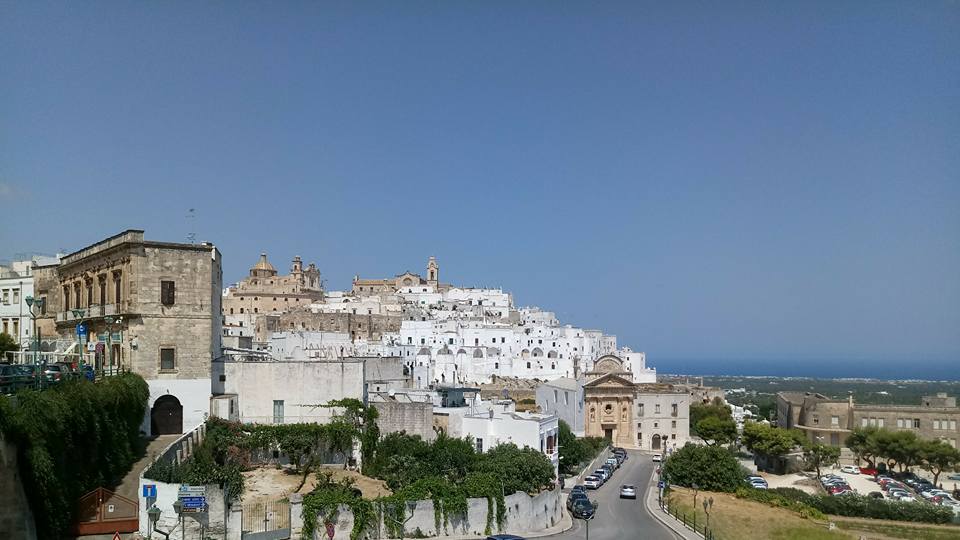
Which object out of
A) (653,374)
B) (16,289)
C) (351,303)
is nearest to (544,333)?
(653,374)

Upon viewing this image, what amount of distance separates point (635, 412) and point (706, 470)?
23.6 metres

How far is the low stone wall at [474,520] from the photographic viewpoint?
791 inches

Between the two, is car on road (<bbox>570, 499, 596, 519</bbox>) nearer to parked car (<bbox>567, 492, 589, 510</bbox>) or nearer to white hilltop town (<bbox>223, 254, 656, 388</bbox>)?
parked car (<bbox>567, 492, 589, 510</bbox>)

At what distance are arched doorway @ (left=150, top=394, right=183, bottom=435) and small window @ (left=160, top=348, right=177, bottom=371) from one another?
94 cm

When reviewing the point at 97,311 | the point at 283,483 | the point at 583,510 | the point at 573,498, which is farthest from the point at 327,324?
the point at 283,483

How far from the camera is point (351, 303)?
10925 cm

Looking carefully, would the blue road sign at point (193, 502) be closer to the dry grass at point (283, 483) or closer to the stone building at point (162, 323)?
the dry grass at point (283, 483)

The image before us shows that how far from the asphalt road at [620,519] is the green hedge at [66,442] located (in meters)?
12.9

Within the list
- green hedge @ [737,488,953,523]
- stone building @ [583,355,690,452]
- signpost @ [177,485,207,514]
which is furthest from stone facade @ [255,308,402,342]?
signpost @ [177,485,207,514]

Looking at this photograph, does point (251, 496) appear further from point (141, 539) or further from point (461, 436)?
point (461, 436)

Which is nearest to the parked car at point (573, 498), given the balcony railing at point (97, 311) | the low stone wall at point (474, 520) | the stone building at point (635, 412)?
the low stone wall at point (474, 520)

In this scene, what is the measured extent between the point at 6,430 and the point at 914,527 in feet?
123

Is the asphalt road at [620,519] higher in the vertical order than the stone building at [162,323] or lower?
lower

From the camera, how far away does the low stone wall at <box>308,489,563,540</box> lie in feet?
65.9
